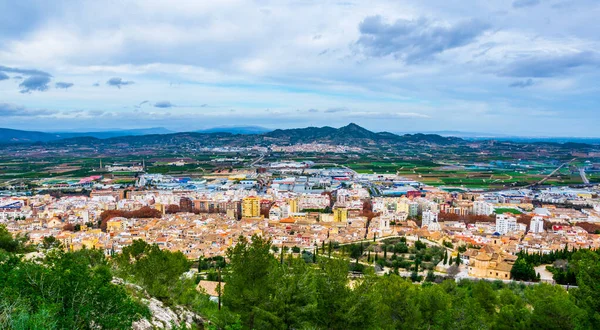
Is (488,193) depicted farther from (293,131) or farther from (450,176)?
(293,131)

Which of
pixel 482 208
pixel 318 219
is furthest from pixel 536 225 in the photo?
pixel 318 219

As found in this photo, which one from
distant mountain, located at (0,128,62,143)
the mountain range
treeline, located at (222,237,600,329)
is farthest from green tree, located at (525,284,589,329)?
distant mountain, located at (0,128,62,143)

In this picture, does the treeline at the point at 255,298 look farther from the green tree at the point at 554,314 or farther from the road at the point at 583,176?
the road at the point at 583,176

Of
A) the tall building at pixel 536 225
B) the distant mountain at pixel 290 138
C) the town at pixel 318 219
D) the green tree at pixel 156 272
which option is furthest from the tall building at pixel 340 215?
the distant mountain at pixel 290 138

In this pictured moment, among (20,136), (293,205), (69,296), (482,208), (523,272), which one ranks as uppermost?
(20,136)

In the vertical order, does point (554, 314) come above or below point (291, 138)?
below

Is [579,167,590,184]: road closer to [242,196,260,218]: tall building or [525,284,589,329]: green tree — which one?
[242,196,260,218]: tall building

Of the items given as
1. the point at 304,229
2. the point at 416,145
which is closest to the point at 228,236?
the point at 304,229

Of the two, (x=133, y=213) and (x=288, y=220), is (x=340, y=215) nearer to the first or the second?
(x=288, y=220)
